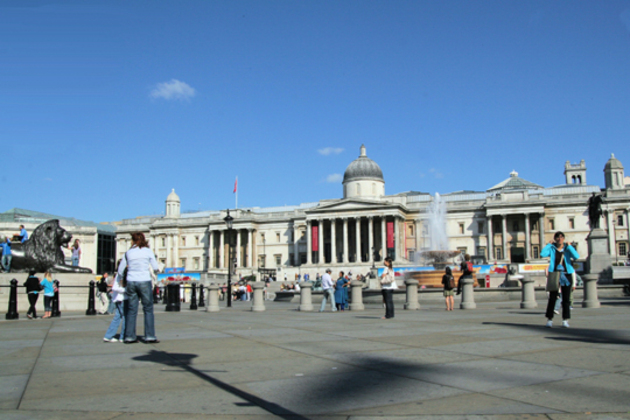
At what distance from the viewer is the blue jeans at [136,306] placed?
1060 cm

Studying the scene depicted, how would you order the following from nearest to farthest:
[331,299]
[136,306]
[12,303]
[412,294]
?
[136,306]
[12,303]
[412,294]
[331,299]

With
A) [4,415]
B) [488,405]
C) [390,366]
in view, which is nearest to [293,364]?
[390,366]

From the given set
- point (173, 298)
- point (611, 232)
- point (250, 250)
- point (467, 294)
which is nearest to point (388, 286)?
point (467, 294)

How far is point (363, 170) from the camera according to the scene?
297 ft

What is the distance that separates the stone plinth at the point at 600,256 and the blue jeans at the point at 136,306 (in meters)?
32.0

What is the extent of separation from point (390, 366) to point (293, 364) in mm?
1366

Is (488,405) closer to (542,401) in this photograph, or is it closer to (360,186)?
(542,401)

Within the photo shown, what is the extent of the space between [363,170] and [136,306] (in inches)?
3191

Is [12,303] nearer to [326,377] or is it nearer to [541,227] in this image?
[326,377]

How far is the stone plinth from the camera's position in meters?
35.0

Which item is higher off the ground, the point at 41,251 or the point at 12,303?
the point at 41,251

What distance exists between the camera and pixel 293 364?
7750mm

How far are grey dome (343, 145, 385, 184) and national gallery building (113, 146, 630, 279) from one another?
0.17m

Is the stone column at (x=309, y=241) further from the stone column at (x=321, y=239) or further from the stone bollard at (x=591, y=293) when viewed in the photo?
the stone bollard at (x=591, y=293)
